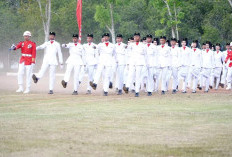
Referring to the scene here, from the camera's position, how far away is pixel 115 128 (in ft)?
45.9

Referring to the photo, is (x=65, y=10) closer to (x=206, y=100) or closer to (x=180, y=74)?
(x=180, y=74)

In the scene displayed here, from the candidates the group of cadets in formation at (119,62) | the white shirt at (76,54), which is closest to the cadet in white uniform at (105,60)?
the group of cadets in formation at (119,62)

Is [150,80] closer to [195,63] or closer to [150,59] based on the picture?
[150,59]

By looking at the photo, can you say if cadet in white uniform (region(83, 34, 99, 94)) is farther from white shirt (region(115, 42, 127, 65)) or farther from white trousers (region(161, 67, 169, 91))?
white trousers (region(161, 67, 169, 91))

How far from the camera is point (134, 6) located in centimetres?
6725

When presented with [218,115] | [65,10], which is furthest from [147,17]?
[218,115]

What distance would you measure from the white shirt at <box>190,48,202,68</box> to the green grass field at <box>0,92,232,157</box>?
8.72 meters

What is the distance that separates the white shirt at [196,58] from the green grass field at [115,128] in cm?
872

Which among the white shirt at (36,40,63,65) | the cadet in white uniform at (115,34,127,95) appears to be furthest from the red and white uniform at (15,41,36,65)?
the cadet in white uniform at (115,34,127,95)

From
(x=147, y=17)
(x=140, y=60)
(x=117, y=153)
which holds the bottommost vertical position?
(x=117, y=153)

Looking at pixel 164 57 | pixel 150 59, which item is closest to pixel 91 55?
pixel 150 59

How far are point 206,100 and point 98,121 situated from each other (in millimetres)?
8241

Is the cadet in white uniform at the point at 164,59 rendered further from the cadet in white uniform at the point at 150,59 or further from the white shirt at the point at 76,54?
the white shirt at the point at 76,54

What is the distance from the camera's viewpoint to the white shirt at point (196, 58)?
1175 inches
